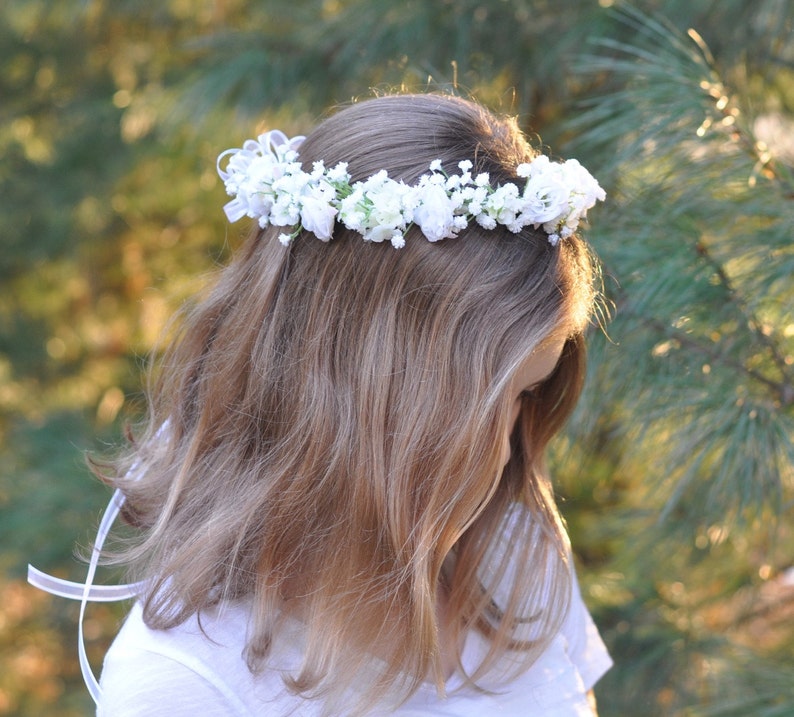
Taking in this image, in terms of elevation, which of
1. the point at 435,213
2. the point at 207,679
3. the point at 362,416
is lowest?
the point at 207,679

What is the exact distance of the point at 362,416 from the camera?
776 millimetres

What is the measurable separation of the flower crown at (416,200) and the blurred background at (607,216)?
0.60ft

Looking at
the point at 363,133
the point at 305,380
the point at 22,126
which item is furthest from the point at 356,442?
the point at 22,126

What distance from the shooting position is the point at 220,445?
0.84 m

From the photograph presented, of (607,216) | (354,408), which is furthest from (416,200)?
(607,216)

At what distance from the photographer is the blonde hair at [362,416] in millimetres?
758

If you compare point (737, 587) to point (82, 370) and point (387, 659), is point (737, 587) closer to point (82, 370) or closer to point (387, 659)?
point (387, 659)

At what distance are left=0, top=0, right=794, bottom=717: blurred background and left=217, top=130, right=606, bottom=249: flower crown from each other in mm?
182

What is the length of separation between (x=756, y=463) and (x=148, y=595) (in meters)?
0.62

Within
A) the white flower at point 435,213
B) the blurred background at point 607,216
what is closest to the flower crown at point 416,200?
the white flower at point 435,213

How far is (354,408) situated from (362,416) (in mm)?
11

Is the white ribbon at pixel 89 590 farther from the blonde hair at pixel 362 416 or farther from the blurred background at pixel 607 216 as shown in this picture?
the blurred background at pixel 607 216

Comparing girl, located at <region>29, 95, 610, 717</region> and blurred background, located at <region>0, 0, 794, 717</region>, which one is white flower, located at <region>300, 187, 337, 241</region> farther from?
blurred background, located at <region>0, 0, 794, 717</region>

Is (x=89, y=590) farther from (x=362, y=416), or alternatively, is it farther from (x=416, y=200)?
(x=416, y=200)
